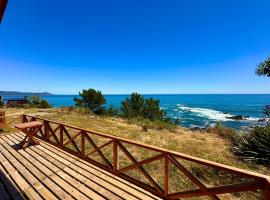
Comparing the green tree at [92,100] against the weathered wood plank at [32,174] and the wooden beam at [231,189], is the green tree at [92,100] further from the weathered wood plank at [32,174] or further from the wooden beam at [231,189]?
the wooden beam at [231,189]

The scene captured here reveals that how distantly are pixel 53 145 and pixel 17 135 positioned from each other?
2.72 m

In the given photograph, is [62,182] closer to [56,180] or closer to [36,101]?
[56,180]

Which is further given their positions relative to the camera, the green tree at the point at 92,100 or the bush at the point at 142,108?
the bush at the point at 142,108

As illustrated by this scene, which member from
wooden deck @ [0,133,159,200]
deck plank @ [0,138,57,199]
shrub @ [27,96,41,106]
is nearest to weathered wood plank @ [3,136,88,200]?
wooden deck @ [0,133,159,200]

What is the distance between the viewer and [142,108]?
25703 mm

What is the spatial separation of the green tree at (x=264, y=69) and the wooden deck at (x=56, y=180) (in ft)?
25.0

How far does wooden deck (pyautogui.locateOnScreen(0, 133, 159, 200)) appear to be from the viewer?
3898 mm

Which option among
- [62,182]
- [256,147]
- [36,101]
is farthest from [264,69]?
[36,101]

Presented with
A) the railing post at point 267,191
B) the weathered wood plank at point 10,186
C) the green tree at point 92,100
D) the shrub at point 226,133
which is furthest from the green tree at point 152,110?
the railing post at point 267,191

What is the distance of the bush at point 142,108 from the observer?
24.9 metres

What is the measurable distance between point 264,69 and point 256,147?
349cm

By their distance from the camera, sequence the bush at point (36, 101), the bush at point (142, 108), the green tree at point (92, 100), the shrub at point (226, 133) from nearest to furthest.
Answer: the shrub at point (226, 133) < the green tree at point (92, 100) < the bush at point (142, 108) < the bush at point (36, 101)

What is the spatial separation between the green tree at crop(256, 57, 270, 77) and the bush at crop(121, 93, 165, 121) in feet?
54.6

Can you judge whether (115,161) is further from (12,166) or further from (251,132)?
(251,132)
